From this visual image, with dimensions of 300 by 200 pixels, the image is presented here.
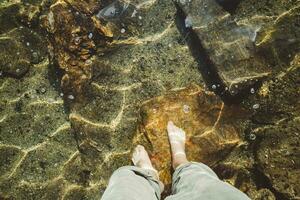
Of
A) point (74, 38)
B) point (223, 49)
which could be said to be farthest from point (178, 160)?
point (74, 38)

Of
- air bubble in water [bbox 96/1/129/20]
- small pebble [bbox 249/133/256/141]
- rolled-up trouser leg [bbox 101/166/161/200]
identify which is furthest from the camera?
air bubble in water [bbox 96/1/129/20]

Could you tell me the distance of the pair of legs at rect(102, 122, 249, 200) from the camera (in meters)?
2.65

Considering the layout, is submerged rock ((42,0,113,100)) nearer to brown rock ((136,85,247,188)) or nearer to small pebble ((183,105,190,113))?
brown rock ((136,85,247,188))

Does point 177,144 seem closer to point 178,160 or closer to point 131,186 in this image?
point 178,160

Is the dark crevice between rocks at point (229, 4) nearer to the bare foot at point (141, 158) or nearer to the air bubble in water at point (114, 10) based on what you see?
the air bubble in water at point (114, 10)

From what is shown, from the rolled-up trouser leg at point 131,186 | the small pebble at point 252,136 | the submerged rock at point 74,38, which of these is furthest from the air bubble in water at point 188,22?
the rolled-up trouser leg at point 131,186

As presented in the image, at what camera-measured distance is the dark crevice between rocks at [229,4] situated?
15.0ft

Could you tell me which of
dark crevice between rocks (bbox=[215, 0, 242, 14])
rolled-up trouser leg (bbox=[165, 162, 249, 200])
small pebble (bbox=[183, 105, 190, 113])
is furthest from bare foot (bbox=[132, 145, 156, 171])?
dark crevice between rocks (bbox=[215, 0, 242, 14])

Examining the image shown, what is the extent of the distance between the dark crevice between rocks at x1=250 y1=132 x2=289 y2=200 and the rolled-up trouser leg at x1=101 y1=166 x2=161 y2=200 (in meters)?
1.50

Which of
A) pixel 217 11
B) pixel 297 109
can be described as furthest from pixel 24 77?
pixel 297 109

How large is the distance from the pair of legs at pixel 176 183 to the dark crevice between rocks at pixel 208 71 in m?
0.81

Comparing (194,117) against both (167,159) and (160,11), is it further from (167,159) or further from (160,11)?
(160,11)

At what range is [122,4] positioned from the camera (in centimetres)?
484

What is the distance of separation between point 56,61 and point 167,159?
2008 millimetres
